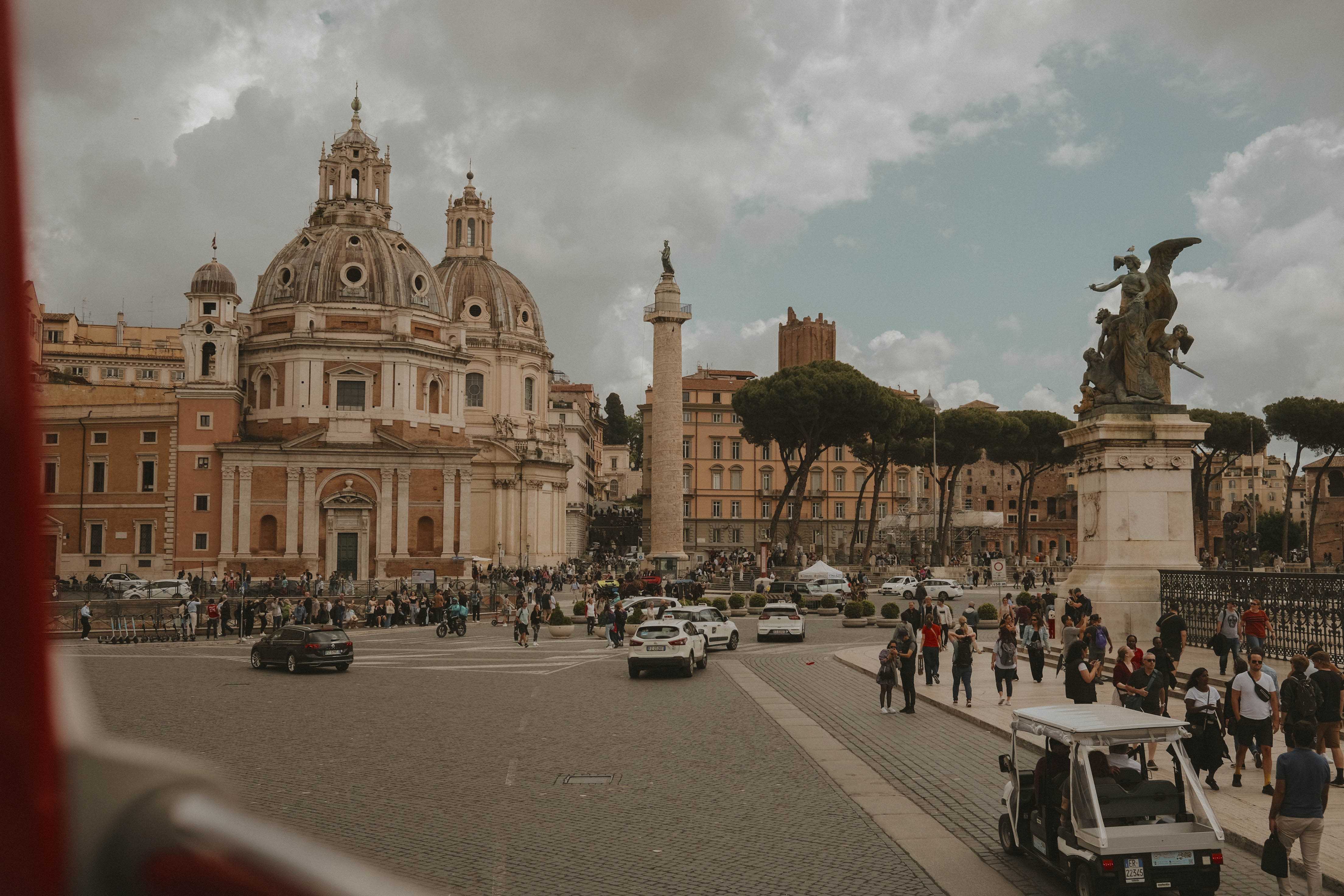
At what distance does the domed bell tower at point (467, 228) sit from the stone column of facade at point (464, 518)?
1249 inches

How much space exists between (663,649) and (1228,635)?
37.3 ft

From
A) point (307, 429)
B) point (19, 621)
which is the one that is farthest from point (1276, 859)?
point (307, 429)

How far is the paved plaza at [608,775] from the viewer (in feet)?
33.2

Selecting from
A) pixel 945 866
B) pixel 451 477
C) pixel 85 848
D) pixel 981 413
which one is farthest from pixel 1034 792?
pixel 981 413

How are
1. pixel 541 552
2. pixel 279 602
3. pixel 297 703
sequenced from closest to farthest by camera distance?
pixel 297 703, pixel 279 602, pixel 541 552

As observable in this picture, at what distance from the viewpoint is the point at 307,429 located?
6725cm

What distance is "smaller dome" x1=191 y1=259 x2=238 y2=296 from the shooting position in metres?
65.7

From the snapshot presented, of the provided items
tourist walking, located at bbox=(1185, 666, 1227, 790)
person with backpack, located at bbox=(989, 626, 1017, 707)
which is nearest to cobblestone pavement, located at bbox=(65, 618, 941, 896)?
tourist walking, located at bbox=(1185, 666, 1227, 790)

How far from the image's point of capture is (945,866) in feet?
34.0

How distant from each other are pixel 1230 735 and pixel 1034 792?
7.17 m

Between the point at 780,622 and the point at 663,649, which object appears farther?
the point at 780,622

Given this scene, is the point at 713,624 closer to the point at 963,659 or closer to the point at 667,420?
the point at 963,659

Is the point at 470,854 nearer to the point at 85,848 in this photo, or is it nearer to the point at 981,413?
the point at 85,848

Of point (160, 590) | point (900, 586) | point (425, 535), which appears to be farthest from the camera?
point (425, 535)
